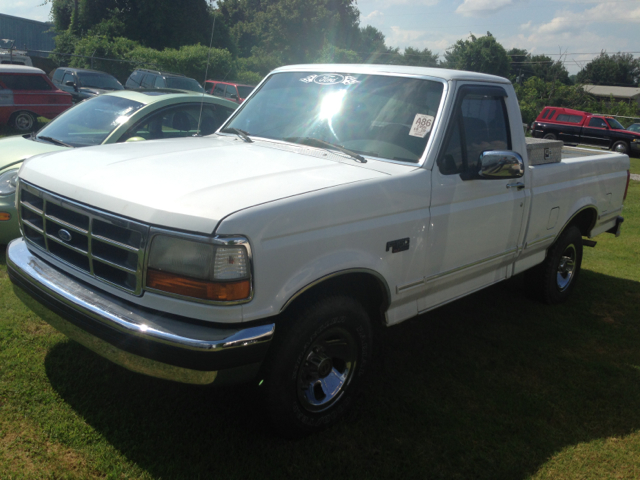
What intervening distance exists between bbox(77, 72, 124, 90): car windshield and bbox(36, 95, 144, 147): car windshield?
12.4 metres

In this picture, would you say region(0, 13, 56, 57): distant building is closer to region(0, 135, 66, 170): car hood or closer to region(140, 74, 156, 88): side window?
region(140, 74, 156, 88): side window

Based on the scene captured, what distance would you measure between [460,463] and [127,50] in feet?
104

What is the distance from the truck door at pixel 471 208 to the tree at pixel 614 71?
87337 mm

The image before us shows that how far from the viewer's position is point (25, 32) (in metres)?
47.7

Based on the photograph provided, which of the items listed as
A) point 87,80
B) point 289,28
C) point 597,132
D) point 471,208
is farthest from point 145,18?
point 471,208

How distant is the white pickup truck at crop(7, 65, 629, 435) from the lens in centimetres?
245

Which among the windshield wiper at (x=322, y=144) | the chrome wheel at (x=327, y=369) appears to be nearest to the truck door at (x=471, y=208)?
the windshield wiper at (x=322, y=144)

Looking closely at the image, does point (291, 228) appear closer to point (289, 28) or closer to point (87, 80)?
point (87, 80)

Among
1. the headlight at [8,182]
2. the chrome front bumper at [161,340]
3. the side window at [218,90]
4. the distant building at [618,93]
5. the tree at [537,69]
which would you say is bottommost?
the chrome front bumper at [161,340]

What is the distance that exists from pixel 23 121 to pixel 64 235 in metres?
13.1

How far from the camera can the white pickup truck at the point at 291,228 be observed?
2449 mm

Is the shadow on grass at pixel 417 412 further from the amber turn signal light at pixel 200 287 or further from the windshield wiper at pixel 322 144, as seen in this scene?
the windshield wiper at pixel 322 144

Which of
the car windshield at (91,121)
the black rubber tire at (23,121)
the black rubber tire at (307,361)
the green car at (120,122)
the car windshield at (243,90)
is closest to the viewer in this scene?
the black rubber tire at (307,361)

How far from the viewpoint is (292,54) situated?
6488cm
